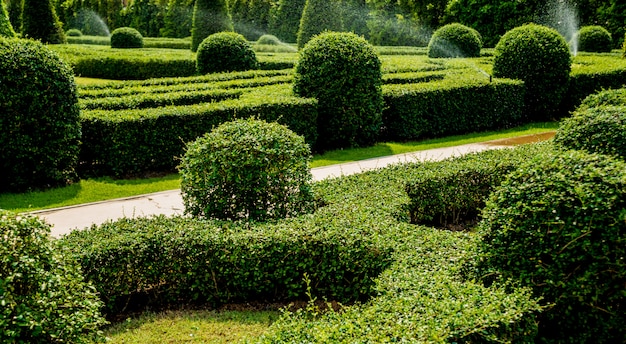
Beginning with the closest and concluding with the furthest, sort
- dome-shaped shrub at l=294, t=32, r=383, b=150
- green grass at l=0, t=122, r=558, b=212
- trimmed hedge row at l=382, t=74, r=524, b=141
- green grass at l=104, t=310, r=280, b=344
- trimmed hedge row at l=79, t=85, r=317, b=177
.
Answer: green grass at l=104, t=310, r=280, b=344
green grass at l=0, t=122, r=558, b=212
trimmed hedge row at l=79, t=85, r=317, b=177
dome-shaped shrub at l=294, t=32, r=383, b=150
trimmed hedge row at l=382, t=74, r=524, b=141

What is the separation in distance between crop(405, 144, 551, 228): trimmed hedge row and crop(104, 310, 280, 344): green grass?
2.92 meters

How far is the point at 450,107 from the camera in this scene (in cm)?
1446

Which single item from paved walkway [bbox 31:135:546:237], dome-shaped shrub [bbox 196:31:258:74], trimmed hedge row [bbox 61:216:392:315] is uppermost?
dome-shaped shrub [bbox 196:31:258:74]

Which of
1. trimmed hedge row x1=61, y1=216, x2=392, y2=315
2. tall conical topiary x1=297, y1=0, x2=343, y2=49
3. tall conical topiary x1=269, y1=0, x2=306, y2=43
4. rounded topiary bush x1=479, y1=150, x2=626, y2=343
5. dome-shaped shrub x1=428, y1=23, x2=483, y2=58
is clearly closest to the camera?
rounded topiary bush x1=479, y1=150, x2=626, y2=343

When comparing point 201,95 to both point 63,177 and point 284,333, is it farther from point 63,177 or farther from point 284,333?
point 284,333

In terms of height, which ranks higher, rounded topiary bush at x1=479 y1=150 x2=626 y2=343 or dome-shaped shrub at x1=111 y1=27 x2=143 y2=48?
dome-shaped shrub at x1=111 y1=27 x2=143 y2=48

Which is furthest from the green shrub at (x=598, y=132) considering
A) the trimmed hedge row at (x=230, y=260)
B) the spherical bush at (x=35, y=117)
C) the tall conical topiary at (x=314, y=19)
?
the tall conical topiary at (x=314, y=19)

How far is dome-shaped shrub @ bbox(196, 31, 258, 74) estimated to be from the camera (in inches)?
725

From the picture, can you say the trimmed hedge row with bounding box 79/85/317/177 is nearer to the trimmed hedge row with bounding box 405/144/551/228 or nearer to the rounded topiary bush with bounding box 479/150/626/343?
the trimmed hedge row with bounding box 405/144/551/228

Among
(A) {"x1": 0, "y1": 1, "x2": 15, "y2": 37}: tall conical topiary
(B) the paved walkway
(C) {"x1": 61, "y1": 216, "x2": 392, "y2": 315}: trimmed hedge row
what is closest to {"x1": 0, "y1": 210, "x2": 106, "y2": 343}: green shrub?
(C) {"x1": 61, "y1": 216, "x2": 392, "y2": 315}: trimmed hedge row

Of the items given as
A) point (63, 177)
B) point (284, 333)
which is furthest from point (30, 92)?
point (284, 333)

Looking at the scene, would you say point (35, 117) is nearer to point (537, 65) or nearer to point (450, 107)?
point (450, 107)

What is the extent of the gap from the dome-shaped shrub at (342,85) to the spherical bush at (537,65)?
5.42m

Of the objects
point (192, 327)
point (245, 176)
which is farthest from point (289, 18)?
point (192, 327)
